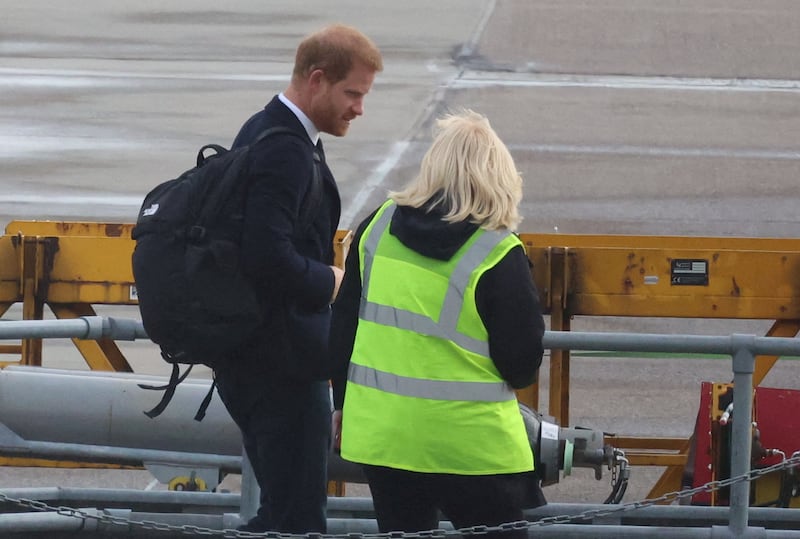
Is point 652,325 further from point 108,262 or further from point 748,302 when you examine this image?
point 108,262

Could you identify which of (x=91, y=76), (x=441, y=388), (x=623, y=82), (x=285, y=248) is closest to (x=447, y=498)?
(x=441, y=388)

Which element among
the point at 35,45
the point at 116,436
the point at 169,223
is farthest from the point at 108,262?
the point at 35,45

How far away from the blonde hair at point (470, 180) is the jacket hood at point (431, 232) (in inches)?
0.7

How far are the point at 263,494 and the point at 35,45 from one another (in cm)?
1953

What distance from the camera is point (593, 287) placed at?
661 cm

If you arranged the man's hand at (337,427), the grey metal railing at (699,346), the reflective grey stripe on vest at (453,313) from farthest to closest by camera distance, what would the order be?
the grey metal railing at (699,346), the man's hand at (337,427), the reflective grey stripe on vest at (453,313)

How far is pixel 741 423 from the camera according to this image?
4492 millimetres

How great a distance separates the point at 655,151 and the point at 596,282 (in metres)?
10.1

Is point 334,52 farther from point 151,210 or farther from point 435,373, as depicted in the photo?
point 435,373

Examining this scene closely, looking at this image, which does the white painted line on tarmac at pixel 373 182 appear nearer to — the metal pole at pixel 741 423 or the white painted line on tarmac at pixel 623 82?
the white painted line on tarmac at pixel 623 82

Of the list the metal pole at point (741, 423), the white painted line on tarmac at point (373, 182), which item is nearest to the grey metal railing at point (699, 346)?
the metal pole at point (741, 423)

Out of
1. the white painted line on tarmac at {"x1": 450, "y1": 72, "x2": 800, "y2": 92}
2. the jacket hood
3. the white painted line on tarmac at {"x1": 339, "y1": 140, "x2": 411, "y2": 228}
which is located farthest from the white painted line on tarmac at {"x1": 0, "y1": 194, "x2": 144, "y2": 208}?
the jacket hood

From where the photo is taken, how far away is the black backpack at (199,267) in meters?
4.00

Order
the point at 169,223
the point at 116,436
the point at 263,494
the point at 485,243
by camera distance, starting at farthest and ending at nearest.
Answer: the point at 116,436 < the point at 263,494 < the point at 169,223 < the point at 485,243
